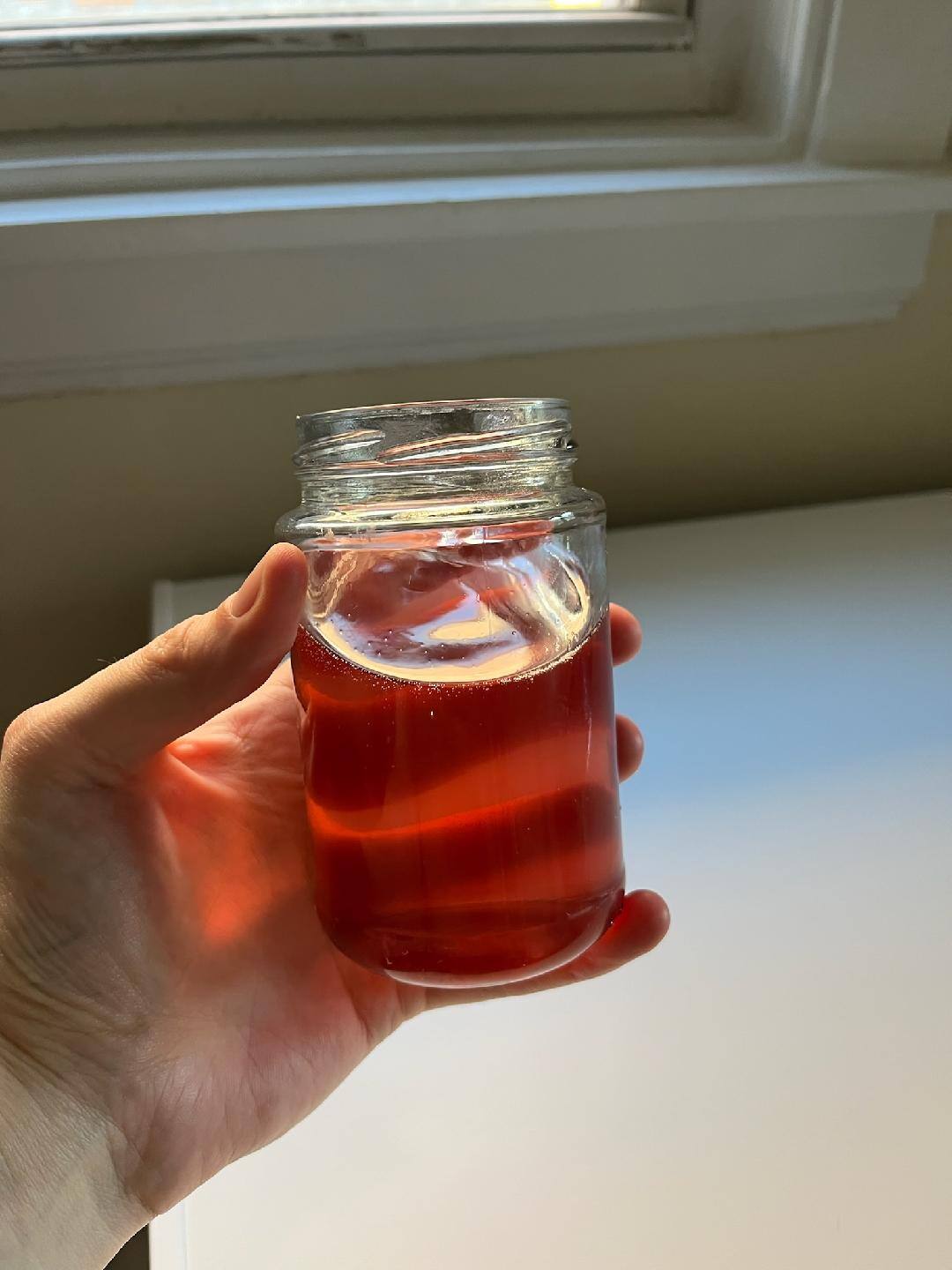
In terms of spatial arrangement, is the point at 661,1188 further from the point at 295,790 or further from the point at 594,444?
the point at 594,444

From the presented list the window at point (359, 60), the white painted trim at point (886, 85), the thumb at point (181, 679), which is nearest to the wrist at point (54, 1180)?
the thumb at point (181, 679)

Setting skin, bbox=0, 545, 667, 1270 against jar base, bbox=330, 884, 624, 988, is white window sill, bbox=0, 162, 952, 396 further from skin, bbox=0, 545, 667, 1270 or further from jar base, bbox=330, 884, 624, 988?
jar base, bbox=330, 884, 624, 988

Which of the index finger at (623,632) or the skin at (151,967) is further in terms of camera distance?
the index finger at (623,632)

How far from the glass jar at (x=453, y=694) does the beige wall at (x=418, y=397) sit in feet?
1.12

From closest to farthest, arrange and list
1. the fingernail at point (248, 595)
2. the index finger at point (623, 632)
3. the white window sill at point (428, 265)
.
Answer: the fingernail at point (248, 595) < the index finger at point (623, 632) < the white window sill at point (428, 265)

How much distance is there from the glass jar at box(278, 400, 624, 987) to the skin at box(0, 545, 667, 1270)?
A: 0.17 ft

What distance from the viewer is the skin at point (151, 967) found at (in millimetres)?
409

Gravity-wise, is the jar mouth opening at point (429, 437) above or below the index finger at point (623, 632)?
above

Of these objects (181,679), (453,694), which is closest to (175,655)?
(181,679)

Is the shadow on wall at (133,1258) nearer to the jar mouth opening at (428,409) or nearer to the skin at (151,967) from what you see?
the skin at (151,967)

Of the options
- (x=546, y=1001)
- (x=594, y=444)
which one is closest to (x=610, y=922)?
(x=546, y=1001)

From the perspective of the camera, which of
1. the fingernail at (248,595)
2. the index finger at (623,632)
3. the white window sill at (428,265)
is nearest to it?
the fingernail at (248,595)

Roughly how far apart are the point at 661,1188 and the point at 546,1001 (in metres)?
0.12

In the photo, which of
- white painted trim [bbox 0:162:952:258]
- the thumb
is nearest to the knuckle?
the thumb
